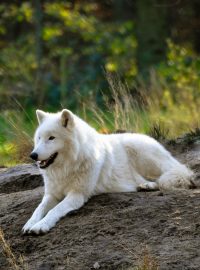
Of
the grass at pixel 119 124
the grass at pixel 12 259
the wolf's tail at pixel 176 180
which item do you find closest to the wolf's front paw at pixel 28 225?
the grass at pixel 12 259

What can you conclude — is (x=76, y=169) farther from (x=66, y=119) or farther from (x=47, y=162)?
(x=66, y=119)

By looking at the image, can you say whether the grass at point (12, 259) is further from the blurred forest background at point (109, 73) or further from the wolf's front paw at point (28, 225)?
the blurred forest background at point (109, 73)

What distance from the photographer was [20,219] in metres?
6.23

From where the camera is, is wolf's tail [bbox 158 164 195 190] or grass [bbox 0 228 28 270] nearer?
grass [bbox 0 228 28 270]

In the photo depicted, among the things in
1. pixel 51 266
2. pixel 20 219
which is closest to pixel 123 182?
pixel 20 219

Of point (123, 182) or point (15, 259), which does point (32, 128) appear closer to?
point (123, 182)

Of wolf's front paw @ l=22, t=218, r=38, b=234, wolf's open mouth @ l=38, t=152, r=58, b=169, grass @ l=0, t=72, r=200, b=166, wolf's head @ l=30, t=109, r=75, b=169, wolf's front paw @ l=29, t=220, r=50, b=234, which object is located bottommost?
grass @ l=0, t=72, r=200, b=166

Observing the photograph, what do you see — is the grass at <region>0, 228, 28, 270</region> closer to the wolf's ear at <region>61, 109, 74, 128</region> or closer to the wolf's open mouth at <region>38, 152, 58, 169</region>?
the wolf's open mouth at <region>38, 152, 58, 169</region>

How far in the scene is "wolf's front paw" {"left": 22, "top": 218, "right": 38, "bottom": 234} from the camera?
19.1 feet

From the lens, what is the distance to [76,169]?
246 inches

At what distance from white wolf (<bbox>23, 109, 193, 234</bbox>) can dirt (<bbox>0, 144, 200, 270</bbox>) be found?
0.12 m

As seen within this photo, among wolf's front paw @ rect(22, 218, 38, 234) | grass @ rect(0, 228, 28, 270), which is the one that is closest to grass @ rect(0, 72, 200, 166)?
wolf's front paw @ rect(22, 218, 38, 234)

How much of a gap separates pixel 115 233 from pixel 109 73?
490 cm

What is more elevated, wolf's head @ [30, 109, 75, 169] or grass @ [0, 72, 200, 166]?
wolf's head @ [30, 109, 75, 169]
